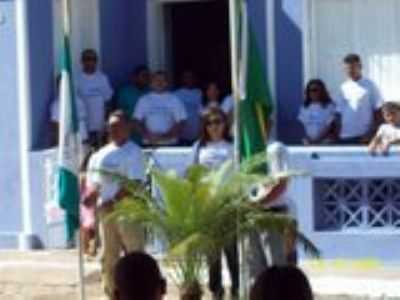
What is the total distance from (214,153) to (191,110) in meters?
3.36

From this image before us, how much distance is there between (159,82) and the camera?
1611 centimetres

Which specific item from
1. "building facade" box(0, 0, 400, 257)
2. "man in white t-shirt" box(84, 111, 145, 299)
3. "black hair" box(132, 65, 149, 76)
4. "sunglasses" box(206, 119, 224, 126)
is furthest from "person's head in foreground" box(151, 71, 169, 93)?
"man in white t-shirt" box(84, 111, 145, 299)

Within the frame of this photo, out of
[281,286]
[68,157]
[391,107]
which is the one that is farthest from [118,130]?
[281,286]

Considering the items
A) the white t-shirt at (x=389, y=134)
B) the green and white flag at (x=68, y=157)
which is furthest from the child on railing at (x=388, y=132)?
the green and white flag at (x=68, y=157)

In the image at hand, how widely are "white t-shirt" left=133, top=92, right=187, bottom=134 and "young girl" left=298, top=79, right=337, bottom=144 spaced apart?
1.49 metres

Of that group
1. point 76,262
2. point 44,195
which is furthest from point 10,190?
point 76,262

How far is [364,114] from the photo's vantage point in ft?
50.6

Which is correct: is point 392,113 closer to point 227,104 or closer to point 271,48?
point 271,48

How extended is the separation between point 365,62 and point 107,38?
128 inches

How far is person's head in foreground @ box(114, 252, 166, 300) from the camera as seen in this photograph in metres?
4.91

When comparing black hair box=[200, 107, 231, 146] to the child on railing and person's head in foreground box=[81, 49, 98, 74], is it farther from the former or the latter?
person's head in foreground box=[81, 49, 98, 74]

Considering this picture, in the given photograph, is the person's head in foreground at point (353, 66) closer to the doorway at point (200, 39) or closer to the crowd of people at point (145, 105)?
the crowd of people at point (145, 105)

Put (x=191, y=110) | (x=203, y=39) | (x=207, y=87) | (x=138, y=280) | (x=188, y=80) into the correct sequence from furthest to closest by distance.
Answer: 1. (x=203, y=39)
2. (x=207, y=87)
3. (x=188, y=80)
4. (x=191, y=110)
5. (x=138, y=280)

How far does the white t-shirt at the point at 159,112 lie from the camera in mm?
16062
